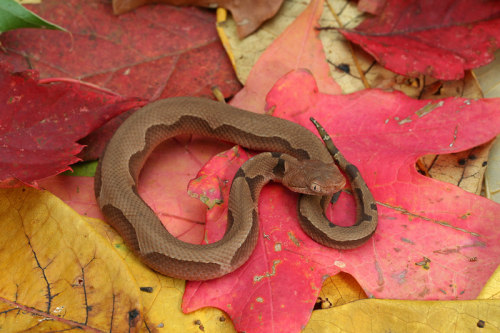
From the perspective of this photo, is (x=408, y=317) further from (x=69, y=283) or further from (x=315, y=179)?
(x=69, y=283)

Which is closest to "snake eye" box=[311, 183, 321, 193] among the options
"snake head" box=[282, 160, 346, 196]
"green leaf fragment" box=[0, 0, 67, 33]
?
"snake head" box=[282, 160, 346, 196]

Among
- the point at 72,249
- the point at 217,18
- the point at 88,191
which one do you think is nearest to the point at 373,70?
the point at 217,18

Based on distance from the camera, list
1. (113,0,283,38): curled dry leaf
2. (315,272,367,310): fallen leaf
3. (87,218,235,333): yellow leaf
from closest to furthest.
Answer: (87,218,235,333): yellow leaf
(315,272,367,310): fallen leaf
(113,0,283,38): curled dry leaf

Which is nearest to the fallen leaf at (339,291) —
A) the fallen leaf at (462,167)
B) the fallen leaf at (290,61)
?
the fallen leaf at (462,167)

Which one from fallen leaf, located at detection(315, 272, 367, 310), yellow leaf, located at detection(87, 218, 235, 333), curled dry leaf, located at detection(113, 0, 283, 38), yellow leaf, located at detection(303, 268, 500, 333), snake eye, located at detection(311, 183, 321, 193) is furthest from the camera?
curled dry leaf, located at detection(113, 0, 283, 38)

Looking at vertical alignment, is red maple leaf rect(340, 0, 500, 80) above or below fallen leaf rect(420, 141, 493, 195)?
above

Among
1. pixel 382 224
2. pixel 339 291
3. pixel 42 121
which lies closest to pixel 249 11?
pixel 42 121

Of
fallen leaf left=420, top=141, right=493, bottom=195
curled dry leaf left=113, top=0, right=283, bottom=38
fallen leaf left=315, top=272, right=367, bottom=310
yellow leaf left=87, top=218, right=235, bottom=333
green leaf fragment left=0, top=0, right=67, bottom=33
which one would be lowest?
fallen leaf left=315, top=272, right=367, bottom=310

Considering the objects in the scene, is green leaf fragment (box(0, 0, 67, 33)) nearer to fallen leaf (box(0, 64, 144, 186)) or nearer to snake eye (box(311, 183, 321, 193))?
fallen leaf (box(0, 64, 144, 186))
